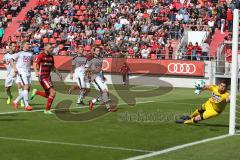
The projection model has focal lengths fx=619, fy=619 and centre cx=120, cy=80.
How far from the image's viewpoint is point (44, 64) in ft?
63.4

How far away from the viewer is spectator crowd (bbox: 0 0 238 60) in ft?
142

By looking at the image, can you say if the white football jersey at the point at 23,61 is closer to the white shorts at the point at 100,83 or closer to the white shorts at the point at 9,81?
the white shorts at the point at 100,83

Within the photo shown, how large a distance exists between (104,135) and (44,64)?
5.61 metres

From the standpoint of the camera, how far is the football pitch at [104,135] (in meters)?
11.7

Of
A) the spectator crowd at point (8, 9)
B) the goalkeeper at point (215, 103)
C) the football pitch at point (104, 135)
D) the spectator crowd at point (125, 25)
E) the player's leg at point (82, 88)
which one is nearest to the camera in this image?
the football pitch at point (104, 135)

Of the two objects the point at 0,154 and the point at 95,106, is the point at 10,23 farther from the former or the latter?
the point at 0,154

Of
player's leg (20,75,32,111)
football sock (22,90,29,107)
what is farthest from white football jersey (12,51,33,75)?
football sock (22,90,29,107)

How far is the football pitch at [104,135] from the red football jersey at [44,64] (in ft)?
4.10

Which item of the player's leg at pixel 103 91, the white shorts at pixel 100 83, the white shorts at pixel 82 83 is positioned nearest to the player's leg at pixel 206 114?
the player's leg at pixel 103 91

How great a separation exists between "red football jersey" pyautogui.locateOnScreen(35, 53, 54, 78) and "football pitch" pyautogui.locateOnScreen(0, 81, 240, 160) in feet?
4.10

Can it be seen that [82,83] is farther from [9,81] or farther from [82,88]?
[9,81]

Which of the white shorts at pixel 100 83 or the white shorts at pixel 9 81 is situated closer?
the white shorts at pixel 100 83

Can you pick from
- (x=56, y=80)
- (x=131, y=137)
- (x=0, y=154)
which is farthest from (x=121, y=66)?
(x=0, y=154)

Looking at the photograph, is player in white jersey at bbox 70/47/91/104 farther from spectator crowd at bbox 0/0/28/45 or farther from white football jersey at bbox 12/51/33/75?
spectator crowd at bbox 0/0/28/45
